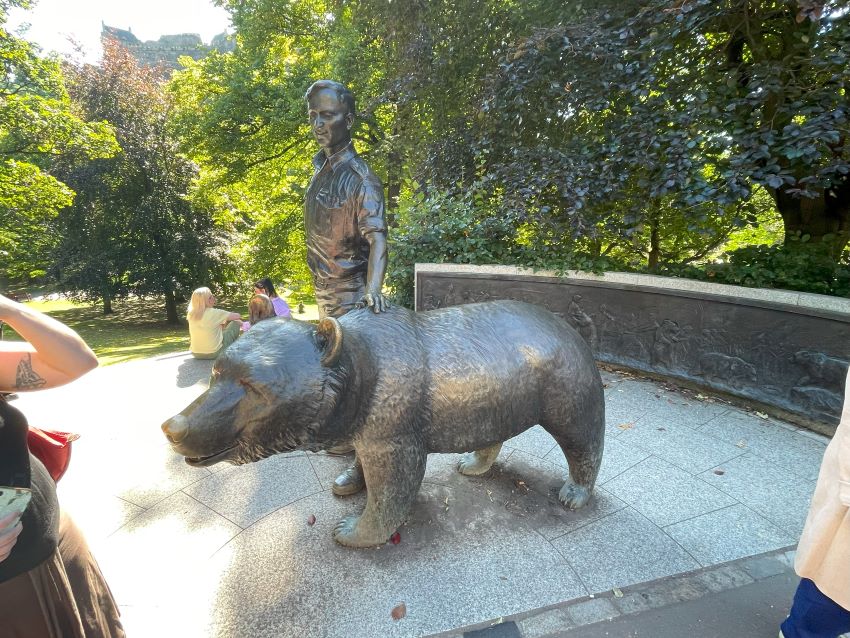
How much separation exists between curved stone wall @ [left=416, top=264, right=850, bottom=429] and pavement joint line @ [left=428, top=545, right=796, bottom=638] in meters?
2.78

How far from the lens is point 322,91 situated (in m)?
2.87

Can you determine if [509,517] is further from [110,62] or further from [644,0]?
[110,62]

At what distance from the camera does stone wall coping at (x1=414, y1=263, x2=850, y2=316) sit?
4535 millimetres

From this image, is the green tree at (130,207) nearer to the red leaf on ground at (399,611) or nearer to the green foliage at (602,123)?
the green foliage at (602,123)

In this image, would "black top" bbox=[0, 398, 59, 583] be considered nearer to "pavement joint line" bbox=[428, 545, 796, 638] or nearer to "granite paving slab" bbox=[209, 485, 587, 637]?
"granite paving slab" bbox=[209, 485, 587, 637]

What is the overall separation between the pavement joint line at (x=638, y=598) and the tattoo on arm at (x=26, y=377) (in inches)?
80.1

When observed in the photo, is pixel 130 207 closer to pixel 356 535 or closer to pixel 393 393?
pixel 356 535

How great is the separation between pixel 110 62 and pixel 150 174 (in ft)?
14.4

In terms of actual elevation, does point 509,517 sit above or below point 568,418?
below

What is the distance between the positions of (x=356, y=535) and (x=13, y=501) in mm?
1712

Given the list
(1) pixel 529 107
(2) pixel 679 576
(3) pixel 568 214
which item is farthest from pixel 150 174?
(2) pixel 679 576

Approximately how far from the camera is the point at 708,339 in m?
5.38

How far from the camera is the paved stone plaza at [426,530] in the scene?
7.57 feet

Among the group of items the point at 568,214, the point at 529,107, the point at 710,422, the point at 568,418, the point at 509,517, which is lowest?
the point at 710,422
